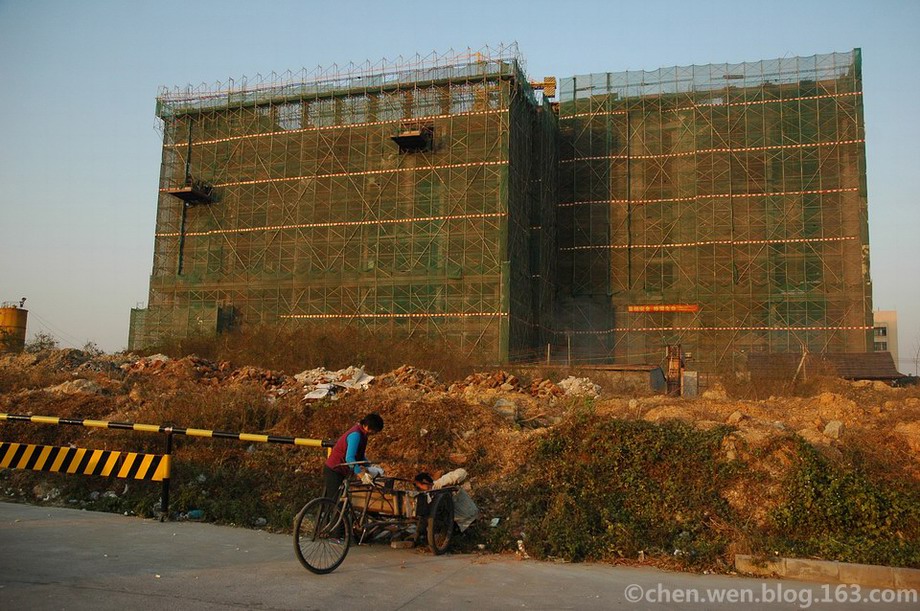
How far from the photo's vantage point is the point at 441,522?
7.51 m

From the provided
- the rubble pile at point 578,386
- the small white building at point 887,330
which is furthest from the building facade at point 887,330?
the rubble pile at point 578,386

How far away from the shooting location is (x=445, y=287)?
3300cm

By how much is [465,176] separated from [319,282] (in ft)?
27.8

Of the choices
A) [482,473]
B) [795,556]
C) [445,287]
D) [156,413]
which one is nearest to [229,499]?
[482,473]

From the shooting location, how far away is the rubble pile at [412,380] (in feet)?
66.1

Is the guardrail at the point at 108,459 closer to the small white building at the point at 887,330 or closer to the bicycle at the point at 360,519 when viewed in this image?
the bicycle at the point at 360,519

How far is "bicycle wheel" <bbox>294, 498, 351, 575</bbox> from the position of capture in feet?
20.3

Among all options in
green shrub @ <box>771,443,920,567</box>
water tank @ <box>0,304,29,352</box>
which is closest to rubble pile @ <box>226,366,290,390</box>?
green shrub @ <box>771,443,920,567</box>

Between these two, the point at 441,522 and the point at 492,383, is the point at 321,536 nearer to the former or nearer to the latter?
the point at 441,522

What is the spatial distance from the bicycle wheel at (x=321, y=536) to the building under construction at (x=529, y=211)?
24.8 meters

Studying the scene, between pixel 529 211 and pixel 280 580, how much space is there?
108ft

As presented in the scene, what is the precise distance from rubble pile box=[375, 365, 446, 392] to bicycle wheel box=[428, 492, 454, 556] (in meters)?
11.9

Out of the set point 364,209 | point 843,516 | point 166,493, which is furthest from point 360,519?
point 364,209

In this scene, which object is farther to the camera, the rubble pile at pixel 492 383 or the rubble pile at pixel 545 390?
the rubble pile at pixel 492 383
